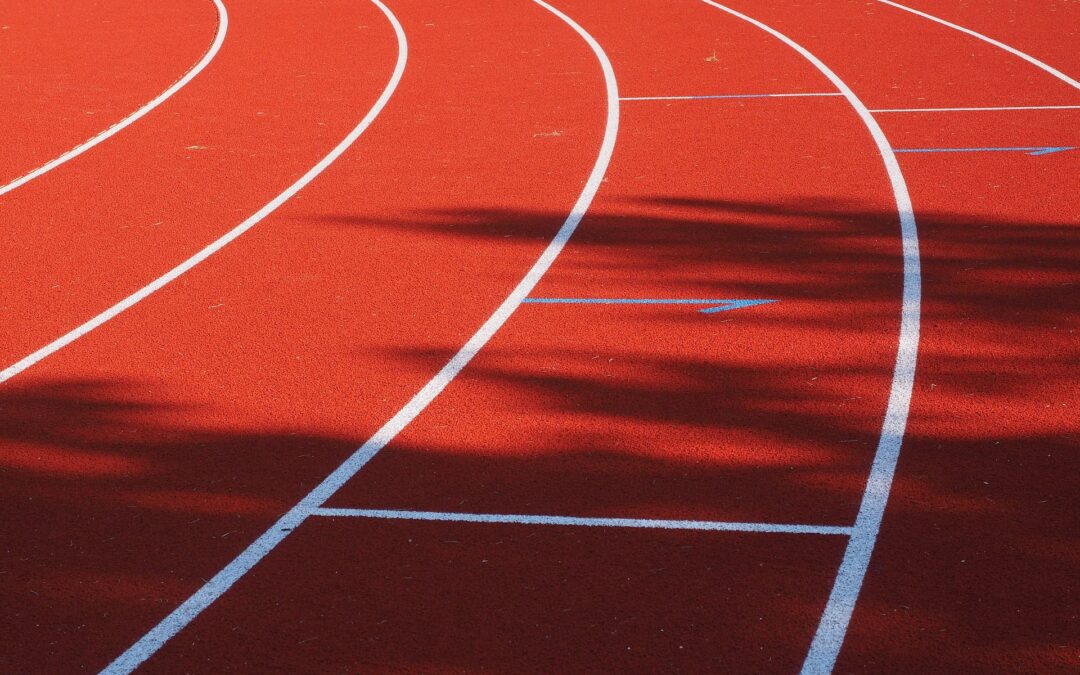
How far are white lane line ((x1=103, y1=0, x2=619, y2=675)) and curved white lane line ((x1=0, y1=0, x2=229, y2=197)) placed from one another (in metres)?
4.34

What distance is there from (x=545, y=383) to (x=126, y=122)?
7.18m

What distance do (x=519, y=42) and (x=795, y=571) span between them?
1159cm

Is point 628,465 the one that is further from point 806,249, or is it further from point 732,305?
point 806,249

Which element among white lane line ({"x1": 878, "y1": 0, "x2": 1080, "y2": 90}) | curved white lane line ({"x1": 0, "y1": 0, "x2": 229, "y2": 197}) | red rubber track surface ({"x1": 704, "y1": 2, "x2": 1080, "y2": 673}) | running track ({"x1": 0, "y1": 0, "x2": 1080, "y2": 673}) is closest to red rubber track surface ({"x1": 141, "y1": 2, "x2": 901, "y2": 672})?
running track ({"x1": 0, "y1": 0, "x2": 1080, "y2": 673})

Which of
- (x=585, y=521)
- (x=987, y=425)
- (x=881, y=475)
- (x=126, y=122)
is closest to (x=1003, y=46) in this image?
(x=126, y=122)

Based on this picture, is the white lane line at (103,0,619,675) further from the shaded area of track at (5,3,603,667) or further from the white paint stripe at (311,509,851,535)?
the white paint stripe at (311,509,851,535)

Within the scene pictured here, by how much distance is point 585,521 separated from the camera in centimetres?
487

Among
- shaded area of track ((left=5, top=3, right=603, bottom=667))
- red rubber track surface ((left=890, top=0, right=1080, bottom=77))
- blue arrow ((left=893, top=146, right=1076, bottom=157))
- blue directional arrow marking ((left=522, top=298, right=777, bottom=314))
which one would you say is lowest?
red rubber track surface ((left=890, top=0, right=1080, bottom=77))

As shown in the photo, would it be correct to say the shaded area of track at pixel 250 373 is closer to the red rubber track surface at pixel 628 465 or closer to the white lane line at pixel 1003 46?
the red rubber track surface at pixel 628 465

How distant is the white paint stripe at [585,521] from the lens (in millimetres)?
4766

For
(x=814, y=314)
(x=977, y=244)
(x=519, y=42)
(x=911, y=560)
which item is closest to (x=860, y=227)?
(x=977, y=244)

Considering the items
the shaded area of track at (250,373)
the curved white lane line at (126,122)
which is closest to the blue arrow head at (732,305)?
the shaded area of track at (250,373)

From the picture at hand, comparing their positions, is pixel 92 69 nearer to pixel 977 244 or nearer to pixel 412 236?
pixel 412 236

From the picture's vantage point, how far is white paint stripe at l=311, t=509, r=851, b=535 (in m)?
4.77
